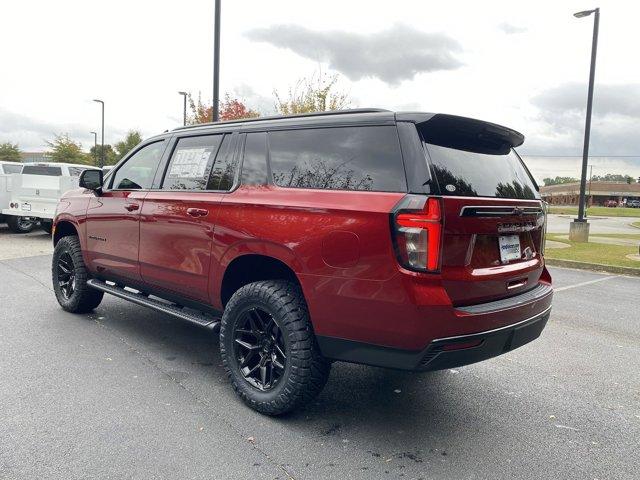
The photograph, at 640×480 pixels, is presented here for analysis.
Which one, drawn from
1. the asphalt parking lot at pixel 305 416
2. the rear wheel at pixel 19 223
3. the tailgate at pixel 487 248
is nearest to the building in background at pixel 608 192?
the rear wheel at pixel 19 223

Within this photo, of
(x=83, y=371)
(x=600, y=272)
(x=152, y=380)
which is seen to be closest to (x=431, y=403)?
(x=152, y=380)

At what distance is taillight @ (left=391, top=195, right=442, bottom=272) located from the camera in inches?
102

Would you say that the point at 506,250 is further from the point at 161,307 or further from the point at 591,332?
the point at 591,332

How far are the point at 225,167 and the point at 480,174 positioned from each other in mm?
1813

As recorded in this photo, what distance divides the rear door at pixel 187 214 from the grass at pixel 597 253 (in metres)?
9.07

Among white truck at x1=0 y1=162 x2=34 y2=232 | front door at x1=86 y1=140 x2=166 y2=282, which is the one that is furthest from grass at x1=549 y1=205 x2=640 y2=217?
front door at x1=86 y1=140 x2=166 y2=282

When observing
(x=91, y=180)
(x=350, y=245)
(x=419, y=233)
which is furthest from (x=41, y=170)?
(x=419, y=233)

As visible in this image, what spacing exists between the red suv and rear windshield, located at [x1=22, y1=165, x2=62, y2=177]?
979cm

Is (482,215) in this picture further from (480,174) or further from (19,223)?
(19,223)

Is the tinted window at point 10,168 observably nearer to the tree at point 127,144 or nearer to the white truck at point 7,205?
the white truck at point 7,205

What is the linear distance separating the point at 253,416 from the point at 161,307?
1363 millimetres

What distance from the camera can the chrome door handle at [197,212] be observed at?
367cm

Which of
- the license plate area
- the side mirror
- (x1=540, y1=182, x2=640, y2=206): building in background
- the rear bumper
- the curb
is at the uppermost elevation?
(x1=540, y1=182, x2=640, y2=206): building in background

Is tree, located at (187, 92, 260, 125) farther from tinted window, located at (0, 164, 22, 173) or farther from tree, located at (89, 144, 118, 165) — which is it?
tree, located at (89, 144, 118, 165)
